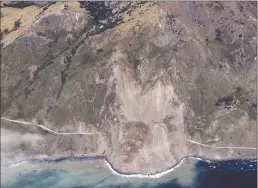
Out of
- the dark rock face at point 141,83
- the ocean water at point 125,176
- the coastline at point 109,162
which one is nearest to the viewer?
the ocean water at point 125,176

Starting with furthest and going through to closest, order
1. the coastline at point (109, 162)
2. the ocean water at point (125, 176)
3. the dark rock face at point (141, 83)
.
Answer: the dark rock face at point (141, 83) < the coastline at point (109, 162) < the ocean water at point (125, 176)

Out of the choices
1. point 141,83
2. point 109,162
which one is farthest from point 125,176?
point 141,83

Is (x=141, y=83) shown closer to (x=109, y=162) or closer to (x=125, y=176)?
(x=109, y=162)

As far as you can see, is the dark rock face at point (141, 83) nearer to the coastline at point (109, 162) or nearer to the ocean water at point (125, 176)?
the coastline at point (109, 162)

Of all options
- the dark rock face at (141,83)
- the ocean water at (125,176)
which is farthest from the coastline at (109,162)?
the dark rock face at (141,83)

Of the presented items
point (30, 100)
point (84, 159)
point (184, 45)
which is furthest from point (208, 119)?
point (30, 100)

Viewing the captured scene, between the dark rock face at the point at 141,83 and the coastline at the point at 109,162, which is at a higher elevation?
the dark rock face at the point at 141,83

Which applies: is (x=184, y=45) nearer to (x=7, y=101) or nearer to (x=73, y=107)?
(x=73, y=107)
